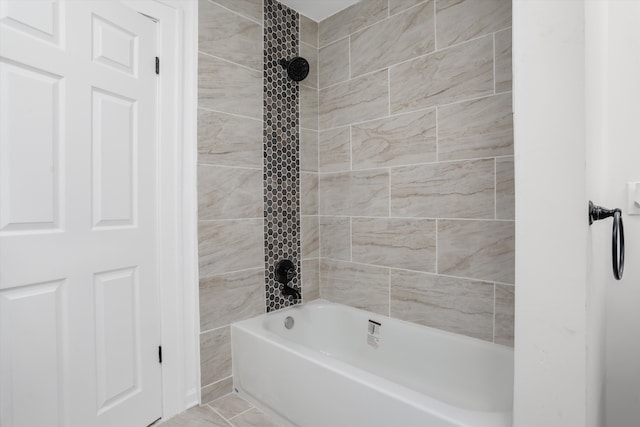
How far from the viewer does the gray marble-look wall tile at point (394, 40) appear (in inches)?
76.6

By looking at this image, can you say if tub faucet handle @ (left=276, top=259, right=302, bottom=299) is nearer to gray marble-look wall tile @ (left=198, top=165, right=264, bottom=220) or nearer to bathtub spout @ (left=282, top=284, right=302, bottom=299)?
bathtub spout @ (left=282, top=284, right=302, bottom=299)

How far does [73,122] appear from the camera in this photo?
145 centimetres

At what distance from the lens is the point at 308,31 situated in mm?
2469

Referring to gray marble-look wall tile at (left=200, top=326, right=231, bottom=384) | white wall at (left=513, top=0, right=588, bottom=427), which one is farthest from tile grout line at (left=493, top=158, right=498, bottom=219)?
gray marble-look wall tile at (left=200, top=326, right=231, bottom=384)

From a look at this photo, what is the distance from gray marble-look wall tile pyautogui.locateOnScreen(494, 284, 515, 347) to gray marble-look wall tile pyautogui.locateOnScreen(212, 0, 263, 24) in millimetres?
2077

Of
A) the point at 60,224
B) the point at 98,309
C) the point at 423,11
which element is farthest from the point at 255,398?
the point at 423,11

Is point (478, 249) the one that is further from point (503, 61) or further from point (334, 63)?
point (334, 63)

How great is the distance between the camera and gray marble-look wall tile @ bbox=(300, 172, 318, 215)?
7.97 feet

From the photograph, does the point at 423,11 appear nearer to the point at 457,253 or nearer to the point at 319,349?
the point at 457,253

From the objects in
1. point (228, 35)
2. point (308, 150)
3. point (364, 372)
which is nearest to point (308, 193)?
point (308, 150)

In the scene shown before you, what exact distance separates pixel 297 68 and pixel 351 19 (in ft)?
1.69

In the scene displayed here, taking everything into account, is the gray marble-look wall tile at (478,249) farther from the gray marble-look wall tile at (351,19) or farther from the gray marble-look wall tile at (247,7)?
the gray marble-look wall tile at (247,7)

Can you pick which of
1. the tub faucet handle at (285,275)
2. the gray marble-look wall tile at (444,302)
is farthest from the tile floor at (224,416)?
the gray marble-look wall tile at (444,302)

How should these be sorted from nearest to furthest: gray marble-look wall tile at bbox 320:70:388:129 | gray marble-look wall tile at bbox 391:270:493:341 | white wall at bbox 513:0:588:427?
1. white wall at bbox 513:0:588:427
2. gray marble-look wall tile at bbox 391:270:493:341
3. gray marble-look wall tile at bbox 320:70:388:129
